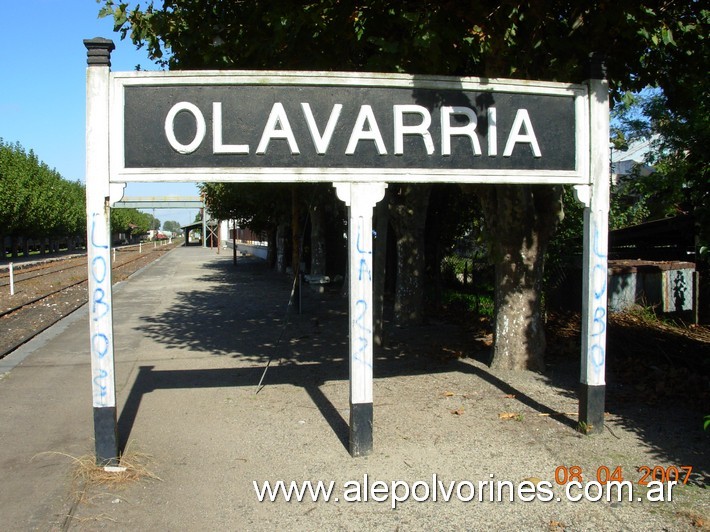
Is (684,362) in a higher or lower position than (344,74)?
lower

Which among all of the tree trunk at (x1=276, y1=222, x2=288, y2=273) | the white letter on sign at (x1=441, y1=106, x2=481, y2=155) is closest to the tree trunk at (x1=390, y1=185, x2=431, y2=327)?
the white letter on sign at (x1=441, y1=106, x2=481, y2=155)

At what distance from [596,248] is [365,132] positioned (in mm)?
2192

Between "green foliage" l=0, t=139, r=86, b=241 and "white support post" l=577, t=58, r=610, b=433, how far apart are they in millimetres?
43373

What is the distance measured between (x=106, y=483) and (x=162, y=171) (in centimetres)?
232

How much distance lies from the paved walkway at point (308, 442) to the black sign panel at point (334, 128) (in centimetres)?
231

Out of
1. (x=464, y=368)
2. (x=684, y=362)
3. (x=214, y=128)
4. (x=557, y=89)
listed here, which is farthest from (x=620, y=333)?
(x=214, y=128)

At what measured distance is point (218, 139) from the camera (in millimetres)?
4941

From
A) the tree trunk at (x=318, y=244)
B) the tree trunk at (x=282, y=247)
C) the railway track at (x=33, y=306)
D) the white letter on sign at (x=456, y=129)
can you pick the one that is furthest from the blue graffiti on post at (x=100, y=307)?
the tree trunk at (x=282, y=247)

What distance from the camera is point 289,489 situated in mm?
4516

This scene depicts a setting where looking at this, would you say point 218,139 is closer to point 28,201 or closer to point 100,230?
point 100,230

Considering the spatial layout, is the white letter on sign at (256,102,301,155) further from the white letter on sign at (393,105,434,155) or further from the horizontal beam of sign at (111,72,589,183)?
the white letter on sign at (393,105,434,155)

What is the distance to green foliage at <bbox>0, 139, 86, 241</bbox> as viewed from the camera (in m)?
43.1

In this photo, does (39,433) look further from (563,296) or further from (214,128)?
(563,296)
